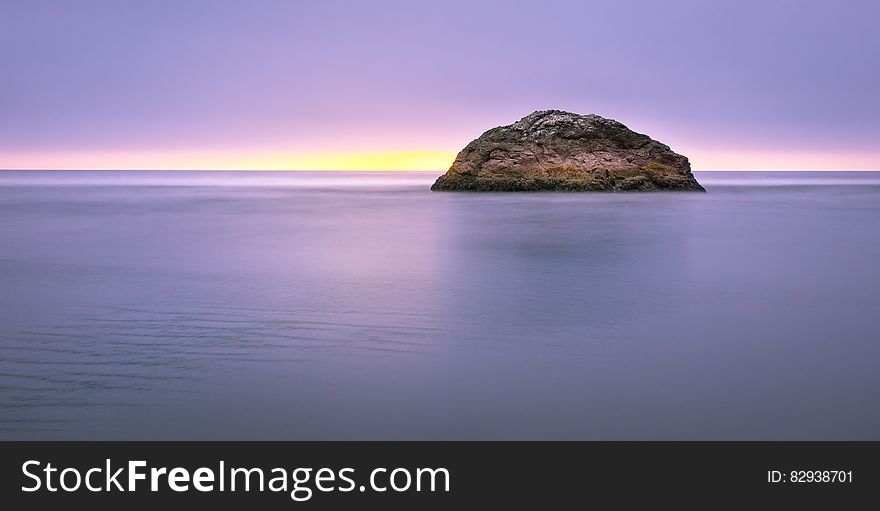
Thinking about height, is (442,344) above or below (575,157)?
below

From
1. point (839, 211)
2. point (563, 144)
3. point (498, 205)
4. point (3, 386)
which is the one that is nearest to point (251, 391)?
point (3, 386)

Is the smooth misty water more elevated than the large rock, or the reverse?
the large rock

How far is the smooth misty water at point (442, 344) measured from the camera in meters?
4.72

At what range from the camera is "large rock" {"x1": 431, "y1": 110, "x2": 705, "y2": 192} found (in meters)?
43.7

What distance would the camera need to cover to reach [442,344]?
670 centimetres

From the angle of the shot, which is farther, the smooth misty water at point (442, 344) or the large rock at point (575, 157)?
the large rock at point (575, 157)

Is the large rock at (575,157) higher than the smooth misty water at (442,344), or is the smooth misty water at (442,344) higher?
the large rock at (575,157)

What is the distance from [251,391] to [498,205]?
2721 centimetres

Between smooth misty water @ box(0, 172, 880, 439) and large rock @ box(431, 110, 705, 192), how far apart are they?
29240 millimetres

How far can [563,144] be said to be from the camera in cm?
4391

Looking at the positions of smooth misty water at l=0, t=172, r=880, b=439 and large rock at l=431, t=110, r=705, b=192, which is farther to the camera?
large rock at l=431, t=110, r=705, b=192

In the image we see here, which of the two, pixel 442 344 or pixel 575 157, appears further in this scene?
pixel 575 157

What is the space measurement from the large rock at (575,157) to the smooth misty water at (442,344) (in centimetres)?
2924

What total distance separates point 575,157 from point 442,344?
39.1m
